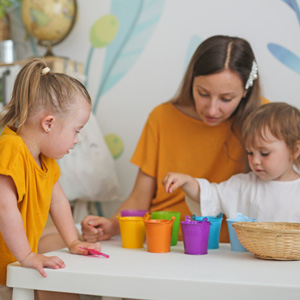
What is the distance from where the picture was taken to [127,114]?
222 cm

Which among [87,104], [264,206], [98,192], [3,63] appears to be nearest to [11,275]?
[87,104]

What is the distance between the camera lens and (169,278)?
93cm

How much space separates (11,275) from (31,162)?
27 cm

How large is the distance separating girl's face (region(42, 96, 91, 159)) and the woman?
1.22ft

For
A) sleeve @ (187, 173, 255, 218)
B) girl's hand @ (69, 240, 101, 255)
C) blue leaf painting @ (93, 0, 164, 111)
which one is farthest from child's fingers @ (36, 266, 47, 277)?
blue leaf painting @ (93, 0, 164, 111)

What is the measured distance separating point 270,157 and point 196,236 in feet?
1.27

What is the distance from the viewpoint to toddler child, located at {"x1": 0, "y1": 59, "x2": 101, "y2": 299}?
111cm

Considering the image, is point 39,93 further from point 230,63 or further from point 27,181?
point 230,63

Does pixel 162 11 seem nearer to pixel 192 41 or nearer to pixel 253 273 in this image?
pixel 192 41

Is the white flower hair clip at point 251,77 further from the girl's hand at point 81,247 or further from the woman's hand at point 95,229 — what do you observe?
the girl's hand at point 81,247

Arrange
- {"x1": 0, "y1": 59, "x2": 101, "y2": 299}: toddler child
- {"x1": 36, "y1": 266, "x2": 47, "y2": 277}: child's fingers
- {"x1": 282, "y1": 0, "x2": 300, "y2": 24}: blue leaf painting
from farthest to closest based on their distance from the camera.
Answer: {"x1": 282, "y1": 0, "x2": 300, "y2": 24}: blue leaf painting → {"x1": 0, "y1": 59, "x2": 101, "y2": 299}: toddler child → {"x1": 36, "y1": 266, "x2": 47, "y2": 277}: child's fingers

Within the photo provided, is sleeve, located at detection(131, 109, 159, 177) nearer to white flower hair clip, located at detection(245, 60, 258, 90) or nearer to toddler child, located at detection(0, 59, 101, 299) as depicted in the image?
white flower hair clip, located at detection(245, 60, 258, 90)

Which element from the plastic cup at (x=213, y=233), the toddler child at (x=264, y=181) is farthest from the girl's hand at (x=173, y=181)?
the plastic cup at (x=213, y=233)

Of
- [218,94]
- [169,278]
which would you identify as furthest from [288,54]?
[169,278]
